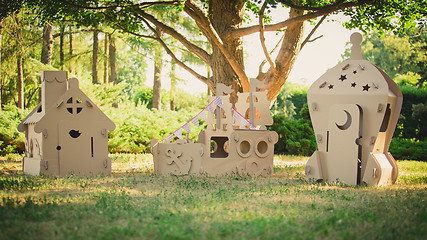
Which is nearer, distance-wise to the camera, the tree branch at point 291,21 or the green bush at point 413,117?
the tree branch at point 291,21

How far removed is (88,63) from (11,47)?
4302 millimetres

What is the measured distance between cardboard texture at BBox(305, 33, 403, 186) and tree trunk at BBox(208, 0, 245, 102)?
491 centimetres

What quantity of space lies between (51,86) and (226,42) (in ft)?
18.1

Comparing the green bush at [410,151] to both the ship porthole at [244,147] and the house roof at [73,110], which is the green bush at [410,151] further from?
the house roof at [73,110]

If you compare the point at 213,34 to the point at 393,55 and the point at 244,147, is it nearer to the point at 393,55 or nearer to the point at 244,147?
the point at 244,147

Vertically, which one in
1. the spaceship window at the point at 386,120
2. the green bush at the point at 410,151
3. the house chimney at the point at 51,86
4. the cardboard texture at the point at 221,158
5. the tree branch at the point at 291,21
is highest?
the tree branch at the point at 291,21

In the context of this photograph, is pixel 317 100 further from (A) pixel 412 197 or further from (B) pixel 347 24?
(B) pixel 347 24

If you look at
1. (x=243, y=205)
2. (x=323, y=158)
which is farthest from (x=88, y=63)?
(x=243, y=205)

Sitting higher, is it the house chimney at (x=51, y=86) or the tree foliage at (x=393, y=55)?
the tree foliage at (x=393, y=55)

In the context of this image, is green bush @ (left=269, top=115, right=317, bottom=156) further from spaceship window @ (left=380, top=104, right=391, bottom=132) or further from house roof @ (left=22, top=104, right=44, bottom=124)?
house roof @ (left=22, top=104, right=44, bottom=124)

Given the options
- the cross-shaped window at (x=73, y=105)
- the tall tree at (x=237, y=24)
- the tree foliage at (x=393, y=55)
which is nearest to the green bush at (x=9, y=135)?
the tall tree at (x=237, y=24)

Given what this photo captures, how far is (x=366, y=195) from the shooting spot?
6500 mm

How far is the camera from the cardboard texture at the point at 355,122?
24.6 ft

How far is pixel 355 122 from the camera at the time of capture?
297 inches
